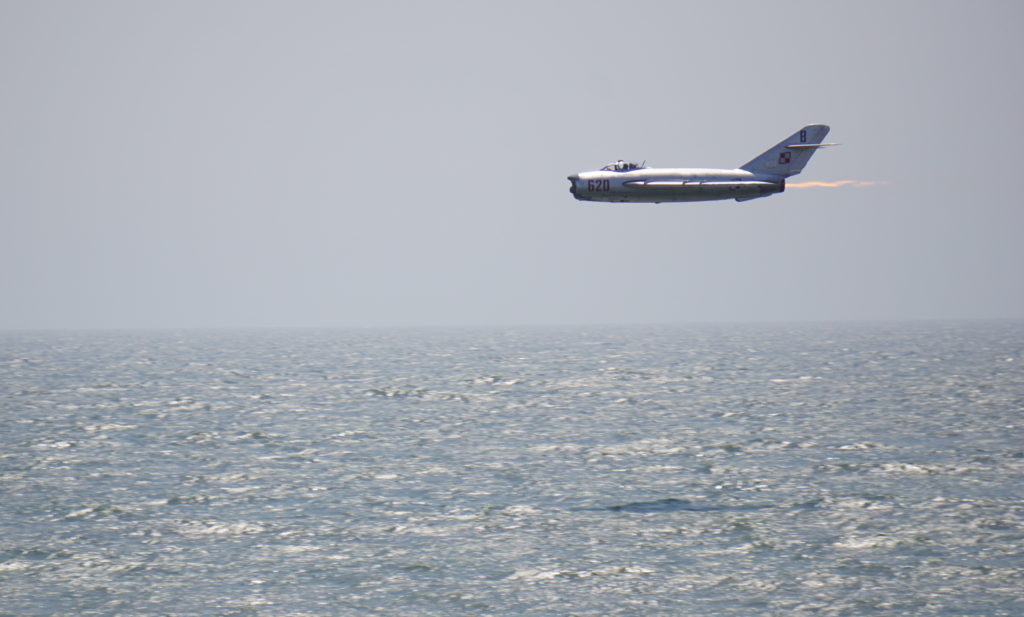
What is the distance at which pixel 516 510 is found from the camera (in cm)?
5381

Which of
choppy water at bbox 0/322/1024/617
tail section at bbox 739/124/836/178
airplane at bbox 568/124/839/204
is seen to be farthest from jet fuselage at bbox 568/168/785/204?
choppy water at bbox 0/322/1024/617

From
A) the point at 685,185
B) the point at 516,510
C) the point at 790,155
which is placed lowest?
the point at 516,510

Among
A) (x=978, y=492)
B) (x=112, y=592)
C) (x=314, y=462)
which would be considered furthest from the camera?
(x=314, y=462)

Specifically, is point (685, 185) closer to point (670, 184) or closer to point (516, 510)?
point (670, 184)

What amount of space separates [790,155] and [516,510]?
1300 inches

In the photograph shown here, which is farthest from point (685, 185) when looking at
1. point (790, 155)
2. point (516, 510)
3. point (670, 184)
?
point (516, 510)

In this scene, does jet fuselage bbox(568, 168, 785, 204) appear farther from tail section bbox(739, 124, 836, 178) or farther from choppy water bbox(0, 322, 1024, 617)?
choppy water bbox(0, 322, 1024, 617)

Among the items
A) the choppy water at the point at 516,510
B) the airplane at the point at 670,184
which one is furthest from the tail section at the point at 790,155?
the choppy water at the point at 516,510

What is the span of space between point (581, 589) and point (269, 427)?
213ft

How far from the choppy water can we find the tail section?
2107 centimetres

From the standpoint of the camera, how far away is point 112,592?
1517 inches

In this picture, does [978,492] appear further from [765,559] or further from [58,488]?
[58,488]

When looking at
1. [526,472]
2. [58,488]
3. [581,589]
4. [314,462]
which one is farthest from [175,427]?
[581,589]

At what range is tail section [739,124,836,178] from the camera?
67812 mm
